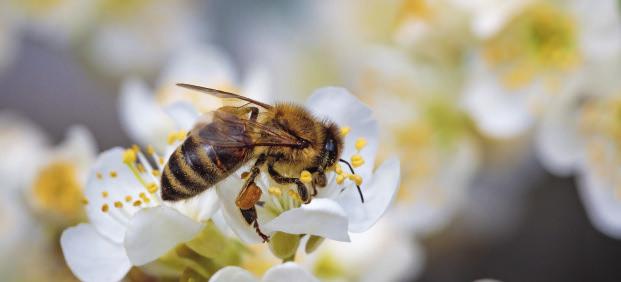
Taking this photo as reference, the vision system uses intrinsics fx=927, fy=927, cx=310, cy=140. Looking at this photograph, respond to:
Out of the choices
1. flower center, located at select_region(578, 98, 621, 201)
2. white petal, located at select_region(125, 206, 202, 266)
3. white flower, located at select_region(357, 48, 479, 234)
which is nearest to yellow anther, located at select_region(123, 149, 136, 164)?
white petal, located at select_region(125, 206, 202, 266)

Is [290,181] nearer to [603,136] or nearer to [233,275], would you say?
[233,275]

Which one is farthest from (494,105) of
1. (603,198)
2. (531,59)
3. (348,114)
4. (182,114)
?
(182,114)

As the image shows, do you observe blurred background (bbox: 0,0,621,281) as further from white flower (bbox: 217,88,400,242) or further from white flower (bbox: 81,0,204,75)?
white flower (bbox: 217,88,400,242)

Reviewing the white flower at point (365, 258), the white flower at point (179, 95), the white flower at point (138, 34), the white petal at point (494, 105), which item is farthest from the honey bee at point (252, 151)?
the white flower at point (138, 34)

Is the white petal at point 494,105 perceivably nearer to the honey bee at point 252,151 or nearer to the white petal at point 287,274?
the honey bee at point 252,151

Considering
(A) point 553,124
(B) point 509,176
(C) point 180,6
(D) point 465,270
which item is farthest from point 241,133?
(C) point 180,6

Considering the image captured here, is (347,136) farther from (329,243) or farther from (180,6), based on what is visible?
(180,6)
